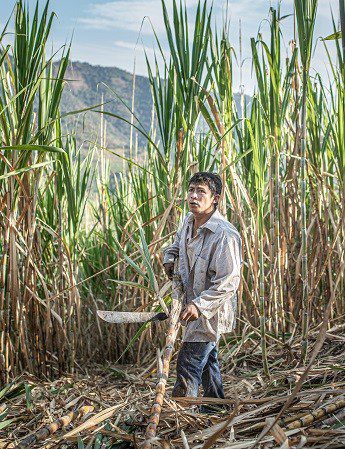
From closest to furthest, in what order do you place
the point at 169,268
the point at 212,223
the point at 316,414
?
the point at 316,414 < the point at 212,223 < the point at 169,268

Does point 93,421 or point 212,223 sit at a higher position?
point 212,223

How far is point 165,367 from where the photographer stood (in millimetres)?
2176

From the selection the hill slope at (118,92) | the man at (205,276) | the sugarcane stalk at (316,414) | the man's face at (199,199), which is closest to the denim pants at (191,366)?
the man at (205,276)

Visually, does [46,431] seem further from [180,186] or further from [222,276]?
[180,186]

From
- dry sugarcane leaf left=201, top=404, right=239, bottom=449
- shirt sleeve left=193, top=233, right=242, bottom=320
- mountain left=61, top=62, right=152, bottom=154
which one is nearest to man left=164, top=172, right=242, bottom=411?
shirt sleeve left=193, top=233, right=242, bottom=320

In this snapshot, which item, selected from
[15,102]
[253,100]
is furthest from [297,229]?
[15,102]

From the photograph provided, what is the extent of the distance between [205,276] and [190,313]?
334 millimetres

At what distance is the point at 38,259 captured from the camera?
142 inches

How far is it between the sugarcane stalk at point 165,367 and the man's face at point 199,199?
0.95 feet

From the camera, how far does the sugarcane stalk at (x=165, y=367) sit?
1923mm

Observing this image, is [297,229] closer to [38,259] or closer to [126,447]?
[38,259]

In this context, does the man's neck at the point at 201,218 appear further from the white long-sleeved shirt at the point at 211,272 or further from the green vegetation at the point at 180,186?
the green vegetation at the point at 180,186

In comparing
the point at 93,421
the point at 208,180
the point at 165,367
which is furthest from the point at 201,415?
the point at 208,180

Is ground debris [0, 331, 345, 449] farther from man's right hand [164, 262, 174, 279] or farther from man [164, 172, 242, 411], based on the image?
man's right hand [164, 262, 174, 279]
